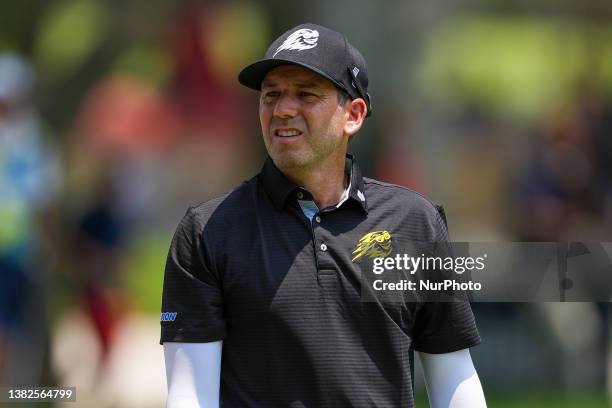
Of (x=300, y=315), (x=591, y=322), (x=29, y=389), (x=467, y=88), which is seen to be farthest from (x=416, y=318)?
(x=467, y=88)

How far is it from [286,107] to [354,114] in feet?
0.81

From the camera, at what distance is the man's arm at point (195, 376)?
10.6 feet

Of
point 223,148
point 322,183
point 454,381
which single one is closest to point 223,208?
point 322,183

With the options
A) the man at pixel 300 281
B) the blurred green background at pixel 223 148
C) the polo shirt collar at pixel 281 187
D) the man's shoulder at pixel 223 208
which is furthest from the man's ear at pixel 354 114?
the blurred green background at pixel 223 148

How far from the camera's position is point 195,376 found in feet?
10.6

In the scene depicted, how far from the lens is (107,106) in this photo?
9.29 metres

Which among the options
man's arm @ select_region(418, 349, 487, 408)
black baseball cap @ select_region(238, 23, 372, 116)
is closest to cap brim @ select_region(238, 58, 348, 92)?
black baseball cap @ select_region(238, 23, 372, 116)

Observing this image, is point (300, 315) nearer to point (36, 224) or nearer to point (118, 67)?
point (36, 224)

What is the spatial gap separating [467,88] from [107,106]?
2724 mm

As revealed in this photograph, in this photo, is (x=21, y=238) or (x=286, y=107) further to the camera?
(x=21, y=238)

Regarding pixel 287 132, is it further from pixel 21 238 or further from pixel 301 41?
pixel 21 238

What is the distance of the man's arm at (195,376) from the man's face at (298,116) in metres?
0.53

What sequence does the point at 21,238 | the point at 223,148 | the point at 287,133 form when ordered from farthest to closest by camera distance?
the point at 223,148, the point at 21,238, the point at 287,133

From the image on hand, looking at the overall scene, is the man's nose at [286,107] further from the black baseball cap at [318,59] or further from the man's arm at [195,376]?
the man's arm at [195,376]
